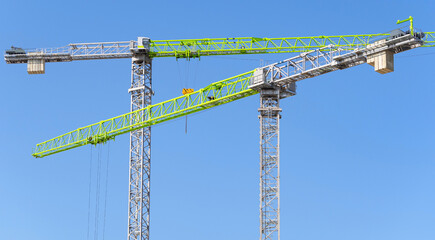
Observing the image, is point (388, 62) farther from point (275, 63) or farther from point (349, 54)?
point (275, 63)

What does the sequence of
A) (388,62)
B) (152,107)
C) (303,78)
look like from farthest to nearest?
1. (152,107)
2. (303,78)
3. (388,62)

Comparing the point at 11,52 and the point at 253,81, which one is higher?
the point at 11,52

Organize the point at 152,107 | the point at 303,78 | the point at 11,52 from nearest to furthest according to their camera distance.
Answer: the point at 303,78 < the point at 152,107 < the point at 11,52

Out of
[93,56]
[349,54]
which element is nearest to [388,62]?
[349,54]

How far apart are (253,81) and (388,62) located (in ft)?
57.7

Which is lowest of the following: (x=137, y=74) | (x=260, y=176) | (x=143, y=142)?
(x=260, y=176)

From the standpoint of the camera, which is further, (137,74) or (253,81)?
(137,74)

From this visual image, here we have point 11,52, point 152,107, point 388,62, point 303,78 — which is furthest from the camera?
point 11,52

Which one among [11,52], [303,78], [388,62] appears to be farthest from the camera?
[11,52]

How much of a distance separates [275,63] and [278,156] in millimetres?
9827

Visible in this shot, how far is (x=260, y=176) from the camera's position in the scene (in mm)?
111688

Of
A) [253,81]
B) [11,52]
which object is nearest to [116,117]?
[11,52]

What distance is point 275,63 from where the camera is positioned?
4402 inches

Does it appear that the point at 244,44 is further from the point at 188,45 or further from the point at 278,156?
the point at 278,156
